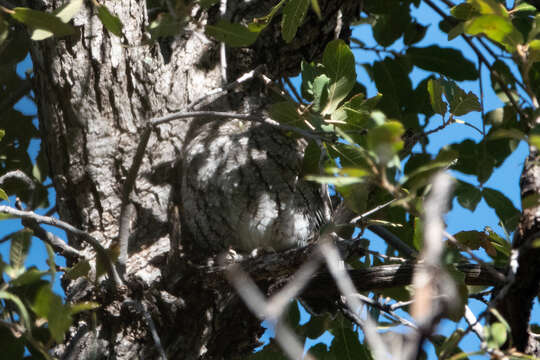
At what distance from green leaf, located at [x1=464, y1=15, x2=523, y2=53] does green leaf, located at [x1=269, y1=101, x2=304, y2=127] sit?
0.45m

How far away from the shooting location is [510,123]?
7.04ft

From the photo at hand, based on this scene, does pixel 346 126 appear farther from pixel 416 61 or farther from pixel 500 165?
pixel 500 165

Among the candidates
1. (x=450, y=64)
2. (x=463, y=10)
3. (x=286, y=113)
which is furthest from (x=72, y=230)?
(x=450, y=64)

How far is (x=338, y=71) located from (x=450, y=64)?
94cm

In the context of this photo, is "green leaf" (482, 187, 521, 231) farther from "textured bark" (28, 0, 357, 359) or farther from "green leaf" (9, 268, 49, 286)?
"green leaf" (9, 268, 49, 286)

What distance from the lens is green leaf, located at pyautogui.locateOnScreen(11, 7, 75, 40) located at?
1.12 metres

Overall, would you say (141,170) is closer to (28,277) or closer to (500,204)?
(28,277)

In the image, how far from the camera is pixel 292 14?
1303 mm

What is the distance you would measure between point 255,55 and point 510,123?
41.8 inches

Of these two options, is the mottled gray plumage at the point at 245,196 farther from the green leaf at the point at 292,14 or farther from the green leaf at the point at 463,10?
the green leaf at the point at 463,10

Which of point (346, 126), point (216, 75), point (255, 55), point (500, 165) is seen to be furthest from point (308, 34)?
point (500, 165)

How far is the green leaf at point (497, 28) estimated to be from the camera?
98 cm

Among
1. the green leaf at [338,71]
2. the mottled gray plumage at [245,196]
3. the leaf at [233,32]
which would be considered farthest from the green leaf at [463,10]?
the mottled gray plumage at [245,196]

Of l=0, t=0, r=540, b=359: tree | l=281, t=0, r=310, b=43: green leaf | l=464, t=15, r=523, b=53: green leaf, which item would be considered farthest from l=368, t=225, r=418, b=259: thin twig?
l=281, t=0, r=310, b=43: green leaf
